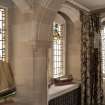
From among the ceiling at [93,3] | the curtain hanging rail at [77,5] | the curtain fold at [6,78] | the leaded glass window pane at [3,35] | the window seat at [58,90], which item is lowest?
the window seat at [58,90]

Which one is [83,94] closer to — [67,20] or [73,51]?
[73,51]

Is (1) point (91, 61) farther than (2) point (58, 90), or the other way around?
(1) point (91, 61)

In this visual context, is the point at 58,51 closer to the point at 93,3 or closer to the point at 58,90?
the point at 58,90

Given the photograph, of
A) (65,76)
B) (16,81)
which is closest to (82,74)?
(65,76)

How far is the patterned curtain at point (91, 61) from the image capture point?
4609mm

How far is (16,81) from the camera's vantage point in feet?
9.49

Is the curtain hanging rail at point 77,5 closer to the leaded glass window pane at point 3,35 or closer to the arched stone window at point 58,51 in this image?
the arched stone window at point 58,51

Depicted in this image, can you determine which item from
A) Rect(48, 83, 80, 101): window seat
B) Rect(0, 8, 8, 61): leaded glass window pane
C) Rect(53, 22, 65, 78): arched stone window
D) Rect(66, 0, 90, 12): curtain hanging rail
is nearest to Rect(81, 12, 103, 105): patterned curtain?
Rect(66, 0, 90, 12): curtain hanging rail

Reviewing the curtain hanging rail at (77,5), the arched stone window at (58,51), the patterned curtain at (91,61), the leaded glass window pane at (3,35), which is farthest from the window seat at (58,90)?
the curtain hanging rail at (77,5)

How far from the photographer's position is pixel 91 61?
16.0 feet

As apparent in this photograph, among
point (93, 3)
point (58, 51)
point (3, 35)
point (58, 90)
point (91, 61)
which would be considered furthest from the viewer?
point (91, 61)

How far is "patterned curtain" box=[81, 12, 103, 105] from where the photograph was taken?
4.61m

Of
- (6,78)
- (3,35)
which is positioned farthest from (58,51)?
(6,78)

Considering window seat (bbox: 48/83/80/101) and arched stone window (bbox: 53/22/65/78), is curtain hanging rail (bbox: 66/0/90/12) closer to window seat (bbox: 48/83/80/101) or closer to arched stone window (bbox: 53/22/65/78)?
arched stone window (bbox: 53/22/65/78)
